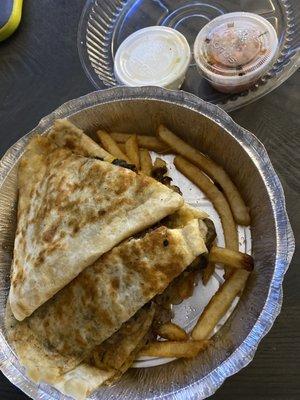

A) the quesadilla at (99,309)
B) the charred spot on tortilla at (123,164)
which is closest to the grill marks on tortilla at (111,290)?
the quesadilla at (99,309)

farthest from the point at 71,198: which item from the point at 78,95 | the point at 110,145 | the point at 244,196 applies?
the point at 78,95

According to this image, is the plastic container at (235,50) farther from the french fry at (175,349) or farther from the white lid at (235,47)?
the french fry at (175,349)

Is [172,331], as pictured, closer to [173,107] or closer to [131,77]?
[173,107]

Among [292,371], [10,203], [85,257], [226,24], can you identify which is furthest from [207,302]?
[226,24]

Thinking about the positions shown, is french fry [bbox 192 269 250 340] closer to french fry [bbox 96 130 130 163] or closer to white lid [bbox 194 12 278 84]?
french fry [bbox 96 130 130 163]

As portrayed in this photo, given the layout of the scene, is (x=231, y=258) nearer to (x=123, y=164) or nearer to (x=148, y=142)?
(x=123, y=164)
